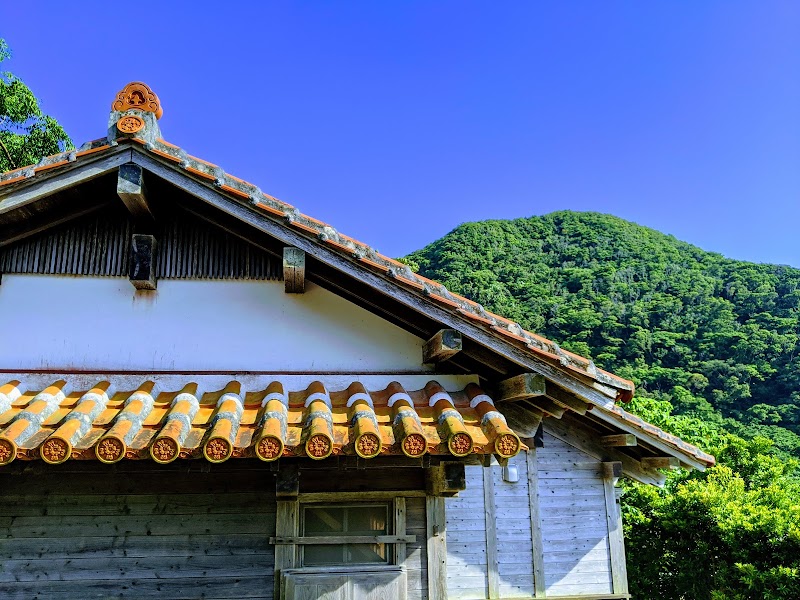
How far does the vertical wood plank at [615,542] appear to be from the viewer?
723 centimetres

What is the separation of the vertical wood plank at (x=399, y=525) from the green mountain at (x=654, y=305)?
1152 inches

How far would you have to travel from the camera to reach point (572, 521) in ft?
24.5

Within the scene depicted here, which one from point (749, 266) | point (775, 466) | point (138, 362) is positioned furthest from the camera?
point (749, 266)

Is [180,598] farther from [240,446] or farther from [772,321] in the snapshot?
[772,321]

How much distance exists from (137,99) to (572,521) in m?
6.62

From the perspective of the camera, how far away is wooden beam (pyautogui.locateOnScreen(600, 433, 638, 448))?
20.5 feet

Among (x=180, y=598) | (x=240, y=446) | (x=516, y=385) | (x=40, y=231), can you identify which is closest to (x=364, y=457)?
(x=240, y=446)

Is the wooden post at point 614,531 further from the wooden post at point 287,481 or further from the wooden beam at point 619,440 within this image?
the wooden post at point 287,481

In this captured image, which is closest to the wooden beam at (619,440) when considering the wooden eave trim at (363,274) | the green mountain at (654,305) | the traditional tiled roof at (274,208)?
the traditional tiled roof at (274,208)

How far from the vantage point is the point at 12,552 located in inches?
189

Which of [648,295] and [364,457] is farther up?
[648,295]

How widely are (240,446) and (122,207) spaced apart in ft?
8.99

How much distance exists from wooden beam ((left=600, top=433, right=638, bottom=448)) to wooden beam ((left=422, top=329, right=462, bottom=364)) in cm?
249

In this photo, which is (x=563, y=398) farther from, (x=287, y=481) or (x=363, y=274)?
(x=287, y=481)
